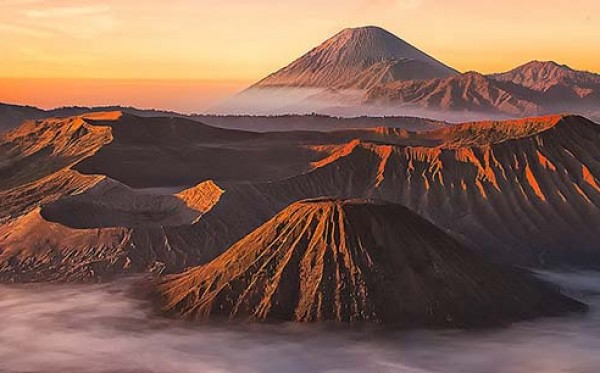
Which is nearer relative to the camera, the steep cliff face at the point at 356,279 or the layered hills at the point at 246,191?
the steep cliff face at the point at 356,279

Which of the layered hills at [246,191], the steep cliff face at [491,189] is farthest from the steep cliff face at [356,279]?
the steep cliff face at [491,189]

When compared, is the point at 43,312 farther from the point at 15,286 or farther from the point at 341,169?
the point at 341,169

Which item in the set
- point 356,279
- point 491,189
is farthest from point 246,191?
point 356,279

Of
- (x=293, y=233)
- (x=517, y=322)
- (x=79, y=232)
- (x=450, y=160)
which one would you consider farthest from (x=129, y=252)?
(x=450, y=160)

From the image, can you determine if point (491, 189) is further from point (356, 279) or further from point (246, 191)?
point (356, 279)

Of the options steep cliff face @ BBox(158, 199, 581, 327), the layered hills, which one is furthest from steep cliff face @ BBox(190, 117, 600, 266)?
steep cliff face @ BBox(158, 199, 581, 327)

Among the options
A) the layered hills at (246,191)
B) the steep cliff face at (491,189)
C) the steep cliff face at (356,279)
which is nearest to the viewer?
the steep cliff face at (356,279)

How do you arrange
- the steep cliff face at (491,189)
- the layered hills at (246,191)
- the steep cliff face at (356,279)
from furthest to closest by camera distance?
the steep cliff face at (491,189) < the layered hills at (246,191) < the steep cliff face at (356,279)

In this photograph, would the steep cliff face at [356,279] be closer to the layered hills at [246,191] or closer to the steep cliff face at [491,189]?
the layered hills at [246,191]

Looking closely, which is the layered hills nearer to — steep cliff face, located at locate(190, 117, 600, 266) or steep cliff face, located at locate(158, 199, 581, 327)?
steep cliff face, located at locate(190, 117, 600, 266)
